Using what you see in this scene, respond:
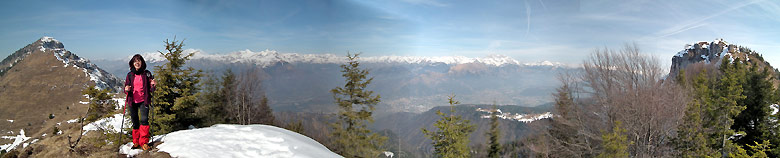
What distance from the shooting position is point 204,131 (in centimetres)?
859

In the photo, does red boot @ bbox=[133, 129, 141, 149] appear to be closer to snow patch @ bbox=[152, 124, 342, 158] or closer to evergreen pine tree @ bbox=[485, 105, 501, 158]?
snow patch @ bbox=[152, 124, 342, 158]

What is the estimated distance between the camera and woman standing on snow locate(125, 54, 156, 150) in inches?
274

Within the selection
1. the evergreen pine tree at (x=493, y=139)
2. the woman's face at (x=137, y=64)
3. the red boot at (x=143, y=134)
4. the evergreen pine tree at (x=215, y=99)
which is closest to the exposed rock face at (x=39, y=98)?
the evergreen pine tree at (x=215, y=99)

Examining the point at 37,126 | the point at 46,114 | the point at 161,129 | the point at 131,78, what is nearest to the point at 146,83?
the point at 131,78

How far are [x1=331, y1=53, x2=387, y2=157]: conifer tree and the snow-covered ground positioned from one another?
940 centimetres

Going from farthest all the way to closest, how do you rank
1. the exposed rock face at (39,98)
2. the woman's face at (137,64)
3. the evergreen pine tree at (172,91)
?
the exposed rock face at (39,98) → the evergreen pine tree at (172,91) → the woman's face at (137,64)

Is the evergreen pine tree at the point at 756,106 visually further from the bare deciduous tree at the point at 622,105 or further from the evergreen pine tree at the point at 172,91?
the evergreen pine tree at the point at 172,91

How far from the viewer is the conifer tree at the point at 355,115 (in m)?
18.3

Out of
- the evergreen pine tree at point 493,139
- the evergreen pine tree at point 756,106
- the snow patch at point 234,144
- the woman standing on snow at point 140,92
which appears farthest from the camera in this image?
the evergreen pine tree at point 493,139

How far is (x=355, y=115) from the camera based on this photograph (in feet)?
61.0

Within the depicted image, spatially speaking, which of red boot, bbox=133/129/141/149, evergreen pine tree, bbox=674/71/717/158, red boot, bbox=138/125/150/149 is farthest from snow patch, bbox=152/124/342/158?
evergreen pine tree, bbox=674/71/717/158

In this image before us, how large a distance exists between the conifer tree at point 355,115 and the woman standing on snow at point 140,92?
1110cm

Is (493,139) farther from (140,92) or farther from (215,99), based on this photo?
(140,92)

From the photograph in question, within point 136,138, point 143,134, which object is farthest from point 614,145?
point 136,138
